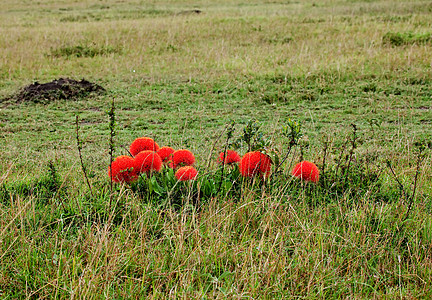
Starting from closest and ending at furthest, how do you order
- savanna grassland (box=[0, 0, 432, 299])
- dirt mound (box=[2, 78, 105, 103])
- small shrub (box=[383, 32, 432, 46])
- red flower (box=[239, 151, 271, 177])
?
savanna grassland (box=[0, 0, 432, 299])
red flower (box=[239, 151, 271, 177])
dirt mound (box=[2, 78, 105, 103])
small shrub (box=[383, 32, 432, 46])

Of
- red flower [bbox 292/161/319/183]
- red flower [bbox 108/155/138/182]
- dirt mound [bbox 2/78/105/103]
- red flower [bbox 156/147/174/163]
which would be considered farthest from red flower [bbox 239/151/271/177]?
dirt mound [bbox 2/78/105/103]

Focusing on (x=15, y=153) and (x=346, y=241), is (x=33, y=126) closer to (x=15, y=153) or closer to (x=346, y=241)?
(x=15, y=153)

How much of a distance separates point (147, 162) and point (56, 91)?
566cm

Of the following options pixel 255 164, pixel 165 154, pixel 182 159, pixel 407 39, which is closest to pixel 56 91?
pixel 165 154

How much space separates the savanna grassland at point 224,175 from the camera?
7.72 ft

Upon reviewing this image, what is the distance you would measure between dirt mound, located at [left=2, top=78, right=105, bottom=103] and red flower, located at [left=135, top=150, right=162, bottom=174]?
5.31 metres

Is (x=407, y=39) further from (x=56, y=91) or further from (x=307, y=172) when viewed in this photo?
(x=307, y=172)

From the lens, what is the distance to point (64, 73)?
33.8 feet

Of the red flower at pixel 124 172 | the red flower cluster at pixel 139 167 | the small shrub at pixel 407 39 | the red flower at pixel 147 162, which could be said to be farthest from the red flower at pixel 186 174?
the small shrub at pixel 407 39

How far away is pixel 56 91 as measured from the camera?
26.6 ft

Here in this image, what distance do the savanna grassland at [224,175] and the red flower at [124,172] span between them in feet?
0.25

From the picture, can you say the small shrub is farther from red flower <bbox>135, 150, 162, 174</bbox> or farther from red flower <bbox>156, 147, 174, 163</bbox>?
red flower <bbox>135, 150, 162, 174</bbox>

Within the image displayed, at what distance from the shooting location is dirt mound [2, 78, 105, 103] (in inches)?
311

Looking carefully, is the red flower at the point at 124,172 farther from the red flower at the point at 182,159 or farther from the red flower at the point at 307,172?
the red flower at the point at 307,172
